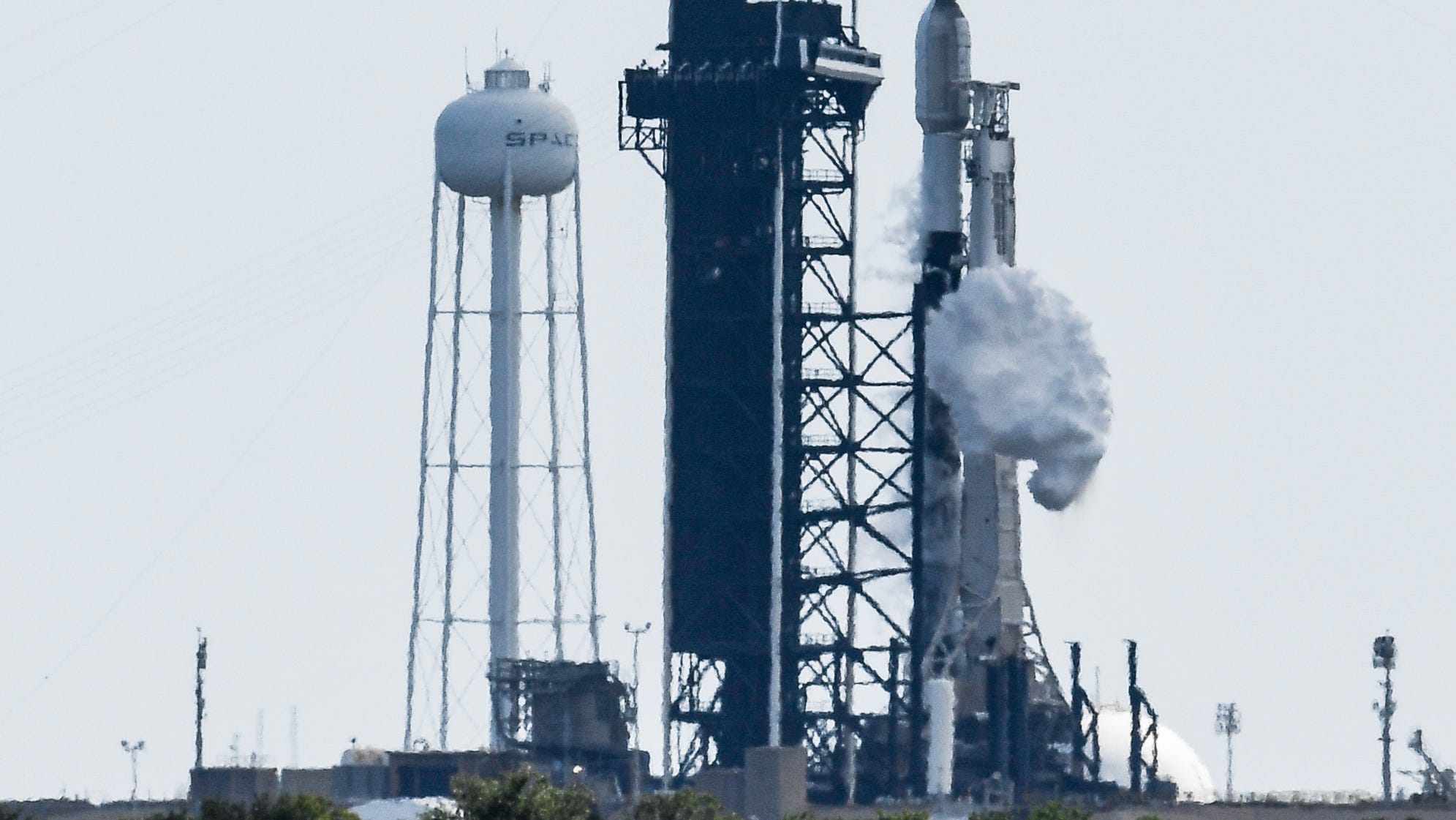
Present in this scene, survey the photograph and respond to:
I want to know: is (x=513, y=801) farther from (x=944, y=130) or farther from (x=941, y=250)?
(x=944, y=130)

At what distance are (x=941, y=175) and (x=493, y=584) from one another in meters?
26.1

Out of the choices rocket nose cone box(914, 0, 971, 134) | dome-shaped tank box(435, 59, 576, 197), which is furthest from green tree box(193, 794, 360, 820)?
dome-shaped tank box(435, 59, 576, 197)

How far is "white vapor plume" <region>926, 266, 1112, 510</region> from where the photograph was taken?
176 metres

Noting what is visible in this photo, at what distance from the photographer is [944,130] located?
595 feet

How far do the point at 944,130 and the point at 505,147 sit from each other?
19.3m

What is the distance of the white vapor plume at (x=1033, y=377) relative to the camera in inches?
6909

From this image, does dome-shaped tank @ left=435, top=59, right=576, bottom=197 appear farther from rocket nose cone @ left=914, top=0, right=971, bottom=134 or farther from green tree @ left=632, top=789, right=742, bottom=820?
green tree @ left=632, top=789, right=742, bottom=820

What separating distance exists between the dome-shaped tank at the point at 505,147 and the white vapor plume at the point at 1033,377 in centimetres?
2084

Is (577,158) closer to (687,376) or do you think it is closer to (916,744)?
(687,376)

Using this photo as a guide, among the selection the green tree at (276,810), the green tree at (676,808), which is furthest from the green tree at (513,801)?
the green tree at (676,808)

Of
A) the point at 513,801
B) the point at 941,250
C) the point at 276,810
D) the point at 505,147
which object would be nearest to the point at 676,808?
the point at 276,810

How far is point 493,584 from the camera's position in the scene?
616ft

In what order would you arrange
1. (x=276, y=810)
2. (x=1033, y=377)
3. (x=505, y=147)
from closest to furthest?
(x=276, y=810), (x=1033, y=377), (x=505, y=147)

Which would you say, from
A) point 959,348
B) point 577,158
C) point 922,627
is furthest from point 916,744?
point 577,158
